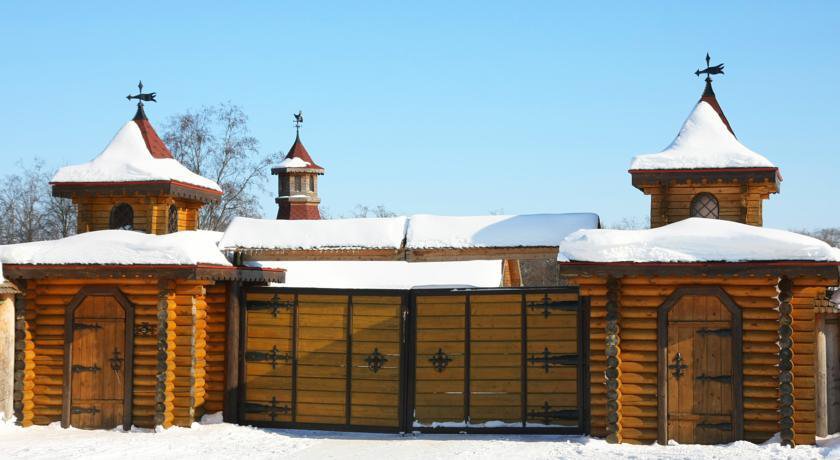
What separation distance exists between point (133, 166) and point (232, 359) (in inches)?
177

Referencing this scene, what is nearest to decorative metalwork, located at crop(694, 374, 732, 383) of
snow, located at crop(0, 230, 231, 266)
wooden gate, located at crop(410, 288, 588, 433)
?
wooden gate, located at crop(410, 288, 588, 433)

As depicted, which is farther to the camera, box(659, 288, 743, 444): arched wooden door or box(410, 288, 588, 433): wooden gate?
box(410, 288, 588, 433): wooden gate

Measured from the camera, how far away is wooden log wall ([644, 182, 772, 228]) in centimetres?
1652

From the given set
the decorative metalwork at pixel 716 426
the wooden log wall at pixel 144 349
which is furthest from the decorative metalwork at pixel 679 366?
the wooden log wall at pixel 144 349

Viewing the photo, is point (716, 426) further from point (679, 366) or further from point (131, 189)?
point (131, 189)

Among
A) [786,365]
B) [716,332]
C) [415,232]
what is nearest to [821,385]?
[786,365]

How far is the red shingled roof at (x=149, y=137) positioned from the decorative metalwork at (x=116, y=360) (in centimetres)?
463

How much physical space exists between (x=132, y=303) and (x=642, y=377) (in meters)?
8.66

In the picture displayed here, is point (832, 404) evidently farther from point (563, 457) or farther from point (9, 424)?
point (9, 424)

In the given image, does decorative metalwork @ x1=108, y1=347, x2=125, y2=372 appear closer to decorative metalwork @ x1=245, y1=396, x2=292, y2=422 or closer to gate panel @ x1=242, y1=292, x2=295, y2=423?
gate panel @ x1=242, y1=292, x2=295, y2=423

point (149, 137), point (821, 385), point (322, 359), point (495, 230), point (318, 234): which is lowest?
point (821, 385)

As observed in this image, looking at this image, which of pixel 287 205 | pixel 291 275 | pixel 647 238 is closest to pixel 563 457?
pixel 647 238

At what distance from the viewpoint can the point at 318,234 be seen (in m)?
16.8

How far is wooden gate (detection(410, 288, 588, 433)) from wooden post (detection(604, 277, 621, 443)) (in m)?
0.91
